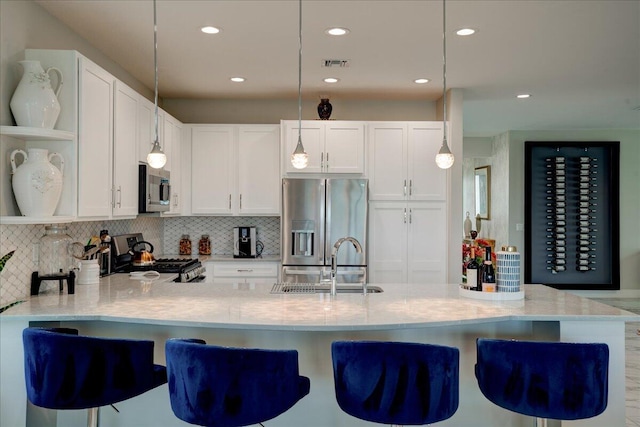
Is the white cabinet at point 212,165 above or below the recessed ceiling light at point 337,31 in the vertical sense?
below

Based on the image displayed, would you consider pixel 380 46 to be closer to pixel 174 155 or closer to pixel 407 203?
pixel 407 203

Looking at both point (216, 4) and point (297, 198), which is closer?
point (216, 4)

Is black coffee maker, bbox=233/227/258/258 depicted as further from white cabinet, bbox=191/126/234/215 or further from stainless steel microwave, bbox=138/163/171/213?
stainless steel microwave, bbox=138/163/171/213

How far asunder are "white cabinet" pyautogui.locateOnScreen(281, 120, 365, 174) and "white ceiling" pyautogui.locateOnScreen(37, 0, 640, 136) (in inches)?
15.2

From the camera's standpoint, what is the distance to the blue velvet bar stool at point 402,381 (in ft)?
6.24

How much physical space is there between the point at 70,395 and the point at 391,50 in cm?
311

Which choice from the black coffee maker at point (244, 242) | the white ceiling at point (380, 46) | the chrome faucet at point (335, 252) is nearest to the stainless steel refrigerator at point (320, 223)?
the black coffee maker at point (244, 242)

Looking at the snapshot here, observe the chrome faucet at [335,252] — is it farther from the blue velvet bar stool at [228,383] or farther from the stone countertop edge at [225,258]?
the stone countertop edge at [225,258]

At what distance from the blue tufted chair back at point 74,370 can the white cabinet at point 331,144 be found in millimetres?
3222

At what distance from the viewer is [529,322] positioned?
268 cm

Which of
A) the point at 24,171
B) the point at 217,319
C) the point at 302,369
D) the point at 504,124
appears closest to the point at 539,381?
the point at 302,369

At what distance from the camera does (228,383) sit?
1.85m

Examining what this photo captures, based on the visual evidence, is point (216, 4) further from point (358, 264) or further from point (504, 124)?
point (504, 124)

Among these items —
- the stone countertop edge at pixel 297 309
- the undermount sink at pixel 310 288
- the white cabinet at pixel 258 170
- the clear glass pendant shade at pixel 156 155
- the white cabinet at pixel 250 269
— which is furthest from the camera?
the white cabinet at pixel 258 170
